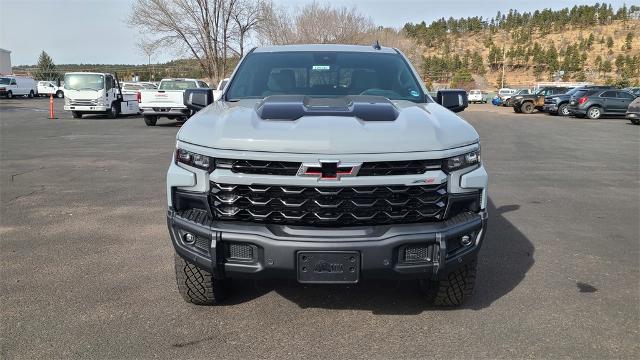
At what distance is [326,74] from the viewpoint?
14.8 feet

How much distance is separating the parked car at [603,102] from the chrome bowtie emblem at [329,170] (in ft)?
93.6

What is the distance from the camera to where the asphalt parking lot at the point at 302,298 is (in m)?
3.29

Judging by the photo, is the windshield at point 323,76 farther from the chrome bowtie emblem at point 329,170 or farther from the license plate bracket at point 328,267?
the license plate bracket at point 328,267

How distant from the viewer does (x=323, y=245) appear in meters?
2.96

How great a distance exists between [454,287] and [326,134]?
1510 mm

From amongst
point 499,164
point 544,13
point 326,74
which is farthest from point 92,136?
point 544,13

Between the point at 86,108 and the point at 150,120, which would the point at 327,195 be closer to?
the point at 150,120

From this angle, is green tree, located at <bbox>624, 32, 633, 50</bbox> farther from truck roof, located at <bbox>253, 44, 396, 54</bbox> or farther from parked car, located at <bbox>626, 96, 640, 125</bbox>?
truck roof, located at <bbox>253, 44, 396, 54</bbox>

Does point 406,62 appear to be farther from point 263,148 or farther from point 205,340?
point 205,340

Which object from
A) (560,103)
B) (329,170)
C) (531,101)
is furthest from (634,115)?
(329,170)

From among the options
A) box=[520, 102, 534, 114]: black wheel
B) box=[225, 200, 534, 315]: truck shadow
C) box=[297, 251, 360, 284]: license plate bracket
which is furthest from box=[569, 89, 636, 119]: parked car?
box=[297, 251, 360, 284]: license plate bracket

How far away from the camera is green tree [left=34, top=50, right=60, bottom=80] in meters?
62.8

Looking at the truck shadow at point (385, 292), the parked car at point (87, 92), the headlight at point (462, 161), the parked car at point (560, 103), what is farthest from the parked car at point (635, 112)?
the parked car at point (87, 92)

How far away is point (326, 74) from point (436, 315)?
2.16 metres
